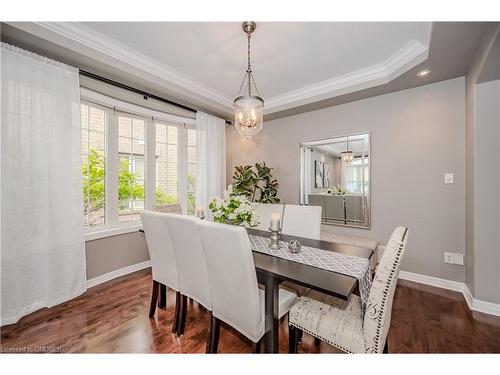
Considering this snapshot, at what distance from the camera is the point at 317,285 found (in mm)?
1046

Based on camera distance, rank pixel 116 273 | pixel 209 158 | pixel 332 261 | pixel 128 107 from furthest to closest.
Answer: pixel 209 158
pixel 128 107
pixel 116 273
pixel 332 261

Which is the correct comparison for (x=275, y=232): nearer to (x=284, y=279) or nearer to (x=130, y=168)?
(x=284, y=279)

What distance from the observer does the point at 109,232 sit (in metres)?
2.64

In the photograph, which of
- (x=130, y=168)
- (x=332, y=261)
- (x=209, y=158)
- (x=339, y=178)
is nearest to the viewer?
(x=332, y=261)

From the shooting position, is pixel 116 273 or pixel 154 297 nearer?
pixel 154 297

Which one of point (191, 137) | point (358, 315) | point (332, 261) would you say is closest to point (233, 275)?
point (332, 261)

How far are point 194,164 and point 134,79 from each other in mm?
1544

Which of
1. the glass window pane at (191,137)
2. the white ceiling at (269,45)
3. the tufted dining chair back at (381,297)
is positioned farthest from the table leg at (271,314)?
the glass window pane at (191,137)

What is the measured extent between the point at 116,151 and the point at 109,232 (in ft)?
3.44

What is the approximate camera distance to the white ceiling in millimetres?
1874

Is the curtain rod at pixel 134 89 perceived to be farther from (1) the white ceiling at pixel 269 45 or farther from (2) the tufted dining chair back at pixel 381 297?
(2) the tufted dining chair back at pixel 381 297
